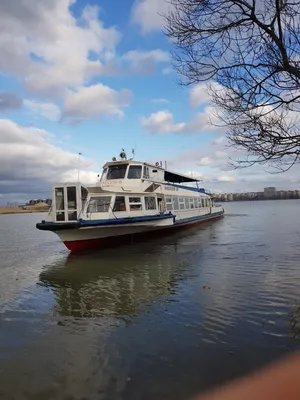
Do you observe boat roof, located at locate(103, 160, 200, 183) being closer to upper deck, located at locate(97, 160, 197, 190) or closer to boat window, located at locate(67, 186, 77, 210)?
upper deck, located at locate(97, 160, 197, 190)

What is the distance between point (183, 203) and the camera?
28.1 metres

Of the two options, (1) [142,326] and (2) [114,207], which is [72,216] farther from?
(1) [142,326]

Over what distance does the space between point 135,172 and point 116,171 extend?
1176 mm

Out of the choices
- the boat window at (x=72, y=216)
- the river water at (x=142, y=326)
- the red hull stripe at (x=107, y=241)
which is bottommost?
the river water at (x=142, y=326)

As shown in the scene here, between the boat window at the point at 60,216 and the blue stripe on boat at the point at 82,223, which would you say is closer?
the blue stripe on boat at the point at 82,223

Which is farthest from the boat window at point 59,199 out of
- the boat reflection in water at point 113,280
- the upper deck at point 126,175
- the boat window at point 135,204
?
the boat window at point 135,204

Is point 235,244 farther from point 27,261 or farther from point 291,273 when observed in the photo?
point 27,261

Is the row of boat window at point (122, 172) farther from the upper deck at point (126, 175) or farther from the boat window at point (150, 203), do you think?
the boat window at point (150, 203)

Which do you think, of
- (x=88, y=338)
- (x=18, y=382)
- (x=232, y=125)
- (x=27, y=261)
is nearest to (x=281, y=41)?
(x=232, y=125)

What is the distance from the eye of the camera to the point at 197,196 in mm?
33719

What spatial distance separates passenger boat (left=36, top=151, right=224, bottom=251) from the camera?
17.1 meters

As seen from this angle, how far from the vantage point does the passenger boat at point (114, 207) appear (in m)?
17.1

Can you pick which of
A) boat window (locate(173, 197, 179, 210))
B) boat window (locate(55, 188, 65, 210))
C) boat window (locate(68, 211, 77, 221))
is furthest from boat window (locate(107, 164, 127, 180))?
boat window (locate(173, 197, 179, 210))

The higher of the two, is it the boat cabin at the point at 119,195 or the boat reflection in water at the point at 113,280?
the boat cabin at the point at 119,195
